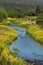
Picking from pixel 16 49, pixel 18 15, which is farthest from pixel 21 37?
pixel 18 15

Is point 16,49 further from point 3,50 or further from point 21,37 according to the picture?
point 21,37

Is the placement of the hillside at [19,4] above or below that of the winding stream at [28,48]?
below

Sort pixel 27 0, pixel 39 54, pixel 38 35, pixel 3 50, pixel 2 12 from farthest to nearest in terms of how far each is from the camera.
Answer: pixel 27 0, pixel 2 12, pixel 38 35, pixel 39 54, pixel 3 50

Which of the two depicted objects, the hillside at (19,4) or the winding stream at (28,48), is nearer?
the winding stream at (28,48)

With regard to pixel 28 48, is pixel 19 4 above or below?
below

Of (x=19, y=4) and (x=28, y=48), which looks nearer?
(x=28, y=48)

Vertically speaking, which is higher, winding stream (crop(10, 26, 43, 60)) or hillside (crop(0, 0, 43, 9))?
winding stream (crop(10, 26, 43, 60))

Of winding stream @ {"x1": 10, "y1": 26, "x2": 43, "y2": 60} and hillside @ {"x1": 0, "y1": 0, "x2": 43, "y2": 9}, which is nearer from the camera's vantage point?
winding stream @ {"x1": 10, "y1": 26, "x2": 43, "y2": 60}

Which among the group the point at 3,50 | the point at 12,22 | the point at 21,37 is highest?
the point at 3,50
